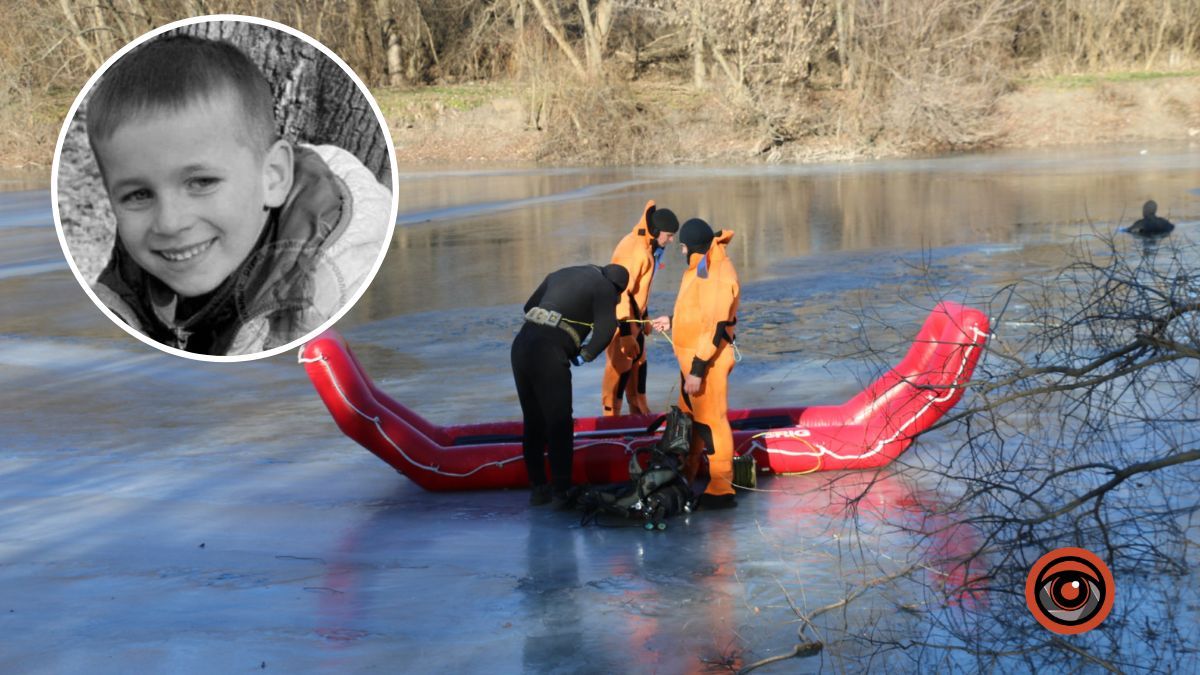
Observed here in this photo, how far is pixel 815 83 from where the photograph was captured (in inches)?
1801

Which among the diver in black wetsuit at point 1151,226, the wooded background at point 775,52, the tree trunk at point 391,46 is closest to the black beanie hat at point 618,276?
the diver in black wetsuit at point 1151,226

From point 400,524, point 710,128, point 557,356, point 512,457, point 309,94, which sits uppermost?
point 309,94

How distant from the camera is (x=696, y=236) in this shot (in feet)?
28.6

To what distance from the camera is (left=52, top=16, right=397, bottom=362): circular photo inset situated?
8.64 feet

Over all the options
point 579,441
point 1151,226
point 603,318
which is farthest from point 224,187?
point 1151,226

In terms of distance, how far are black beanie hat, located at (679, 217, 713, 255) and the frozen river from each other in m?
1.30

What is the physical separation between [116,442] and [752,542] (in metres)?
5.73

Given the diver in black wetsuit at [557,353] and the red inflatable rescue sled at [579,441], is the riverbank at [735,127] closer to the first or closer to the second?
the red inflatable rescue sled at [579,441]

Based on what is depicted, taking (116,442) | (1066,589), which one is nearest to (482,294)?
(116,442)

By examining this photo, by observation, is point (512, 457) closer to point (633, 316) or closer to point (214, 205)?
point (633, 316)

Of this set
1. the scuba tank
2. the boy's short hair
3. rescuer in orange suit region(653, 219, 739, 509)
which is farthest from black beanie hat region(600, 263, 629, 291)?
the boy's short hair

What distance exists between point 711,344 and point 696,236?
2.22ft

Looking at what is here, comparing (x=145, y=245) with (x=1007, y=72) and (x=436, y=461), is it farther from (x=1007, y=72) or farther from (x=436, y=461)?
(x=1007, y=72)

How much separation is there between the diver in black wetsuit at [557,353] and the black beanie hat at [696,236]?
60 cm
